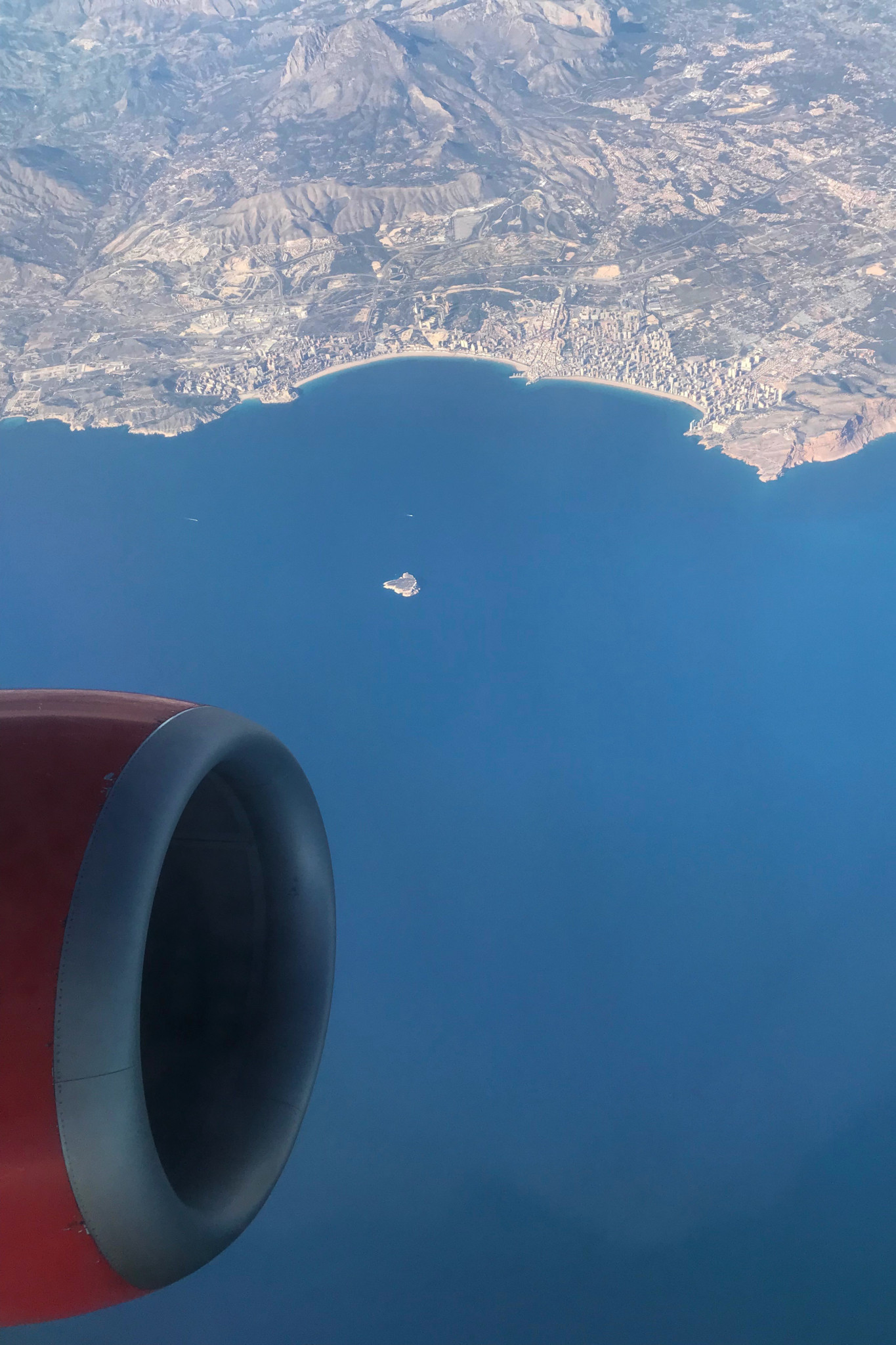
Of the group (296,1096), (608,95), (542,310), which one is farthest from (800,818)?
(608,95)

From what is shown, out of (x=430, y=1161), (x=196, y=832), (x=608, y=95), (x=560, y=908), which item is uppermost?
(x=608, y=95)

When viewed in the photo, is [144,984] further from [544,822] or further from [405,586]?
[405,586]

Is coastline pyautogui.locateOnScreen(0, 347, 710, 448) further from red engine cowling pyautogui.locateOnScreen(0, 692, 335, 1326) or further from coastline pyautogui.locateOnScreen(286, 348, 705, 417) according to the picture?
red engine cowling pyautogui.locateOnScreen(0, 692, 335, 1326)

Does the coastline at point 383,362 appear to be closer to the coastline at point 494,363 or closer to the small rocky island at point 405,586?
the coastline at point 494,363

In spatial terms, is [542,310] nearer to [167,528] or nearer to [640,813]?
[167,528]

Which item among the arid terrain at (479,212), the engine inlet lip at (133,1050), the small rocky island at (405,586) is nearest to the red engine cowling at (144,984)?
the engine inlet lip at (133,1050)

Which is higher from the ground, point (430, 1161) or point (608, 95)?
point (608, 95)
